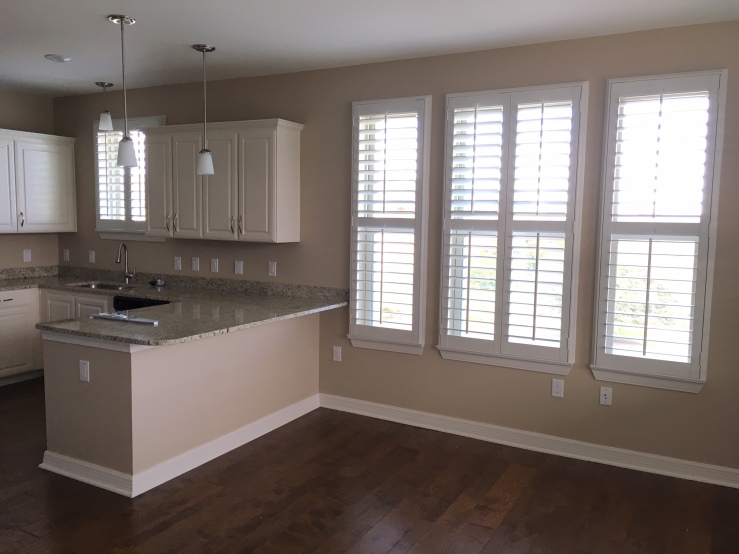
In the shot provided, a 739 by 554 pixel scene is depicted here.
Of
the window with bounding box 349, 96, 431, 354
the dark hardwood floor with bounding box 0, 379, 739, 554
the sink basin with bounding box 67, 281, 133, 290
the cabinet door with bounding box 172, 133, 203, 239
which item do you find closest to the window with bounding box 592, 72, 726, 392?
the dark hardwood floor with bounding box 0, 379, 739, 554

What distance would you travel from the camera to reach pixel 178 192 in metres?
4.94

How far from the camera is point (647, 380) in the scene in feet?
12.1

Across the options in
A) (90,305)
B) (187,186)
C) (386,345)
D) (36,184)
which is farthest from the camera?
(36,184)

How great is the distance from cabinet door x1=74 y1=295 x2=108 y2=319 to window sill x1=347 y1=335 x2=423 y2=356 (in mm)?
2141

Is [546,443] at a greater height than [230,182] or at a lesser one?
lesser

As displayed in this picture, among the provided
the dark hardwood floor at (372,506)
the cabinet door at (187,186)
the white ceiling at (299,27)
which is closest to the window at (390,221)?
the white ceiling at (299,27)

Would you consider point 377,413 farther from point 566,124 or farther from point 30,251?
point 30,251

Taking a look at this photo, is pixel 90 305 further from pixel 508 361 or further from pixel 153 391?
pixel 508 361

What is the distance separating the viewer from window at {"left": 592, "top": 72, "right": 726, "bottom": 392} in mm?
3436

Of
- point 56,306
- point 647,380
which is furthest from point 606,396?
point 56,306

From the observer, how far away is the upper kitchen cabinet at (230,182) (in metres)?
4.56

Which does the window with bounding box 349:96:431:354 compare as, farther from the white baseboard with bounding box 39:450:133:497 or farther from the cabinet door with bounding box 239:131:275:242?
the white baseboard with bounding box 39:450:133:497

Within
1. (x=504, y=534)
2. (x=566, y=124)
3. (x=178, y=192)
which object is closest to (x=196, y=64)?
(x=178, y=192)

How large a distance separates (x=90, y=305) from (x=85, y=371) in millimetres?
2016
